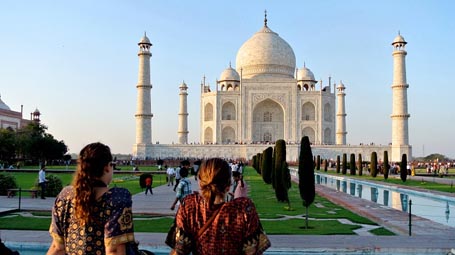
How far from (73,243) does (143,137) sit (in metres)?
29.5

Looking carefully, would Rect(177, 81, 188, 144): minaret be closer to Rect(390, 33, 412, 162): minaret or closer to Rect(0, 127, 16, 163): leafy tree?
Rect(0, 127, 16, 163): leafy tree

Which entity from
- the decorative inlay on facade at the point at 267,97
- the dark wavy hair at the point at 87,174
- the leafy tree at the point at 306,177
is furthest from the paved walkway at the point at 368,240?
the decorative inlay on facade at the point at 267,97

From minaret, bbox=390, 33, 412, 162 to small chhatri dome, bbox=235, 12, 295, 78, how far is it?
978cm

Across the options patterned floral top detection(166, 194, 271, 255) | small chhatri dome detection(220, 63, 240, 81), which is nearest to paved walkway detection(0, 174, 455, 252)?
patterned floral top detection(166, 194, 271, 255)

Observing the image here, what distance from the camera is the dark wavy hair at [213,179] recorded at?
2.00m

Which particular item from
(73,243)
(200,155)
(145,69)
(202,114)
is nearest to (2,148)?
(145,69)

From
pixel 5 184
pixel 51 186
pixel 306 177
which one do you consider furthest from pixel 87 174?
pixel 5 184

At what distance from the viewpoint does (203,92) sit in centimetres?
3744

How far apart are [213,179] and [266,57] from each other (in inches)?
1427

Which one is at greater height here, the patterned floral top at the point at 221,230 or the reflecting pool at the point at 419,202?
the patterned floral top at the point at 221,230

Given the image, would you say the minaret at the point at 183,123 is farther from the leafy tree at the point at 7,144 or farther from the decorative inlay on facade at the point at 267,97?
the leafy tree at the point at 7,144

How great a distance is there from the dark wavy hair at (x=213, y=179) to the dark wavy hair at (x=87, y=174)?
0.40 metres

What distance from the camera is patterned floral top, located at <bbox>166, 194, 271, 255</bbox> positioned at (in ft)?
6.50

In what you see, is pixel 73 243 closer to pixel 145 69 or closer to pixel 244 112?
pixel 145 69
